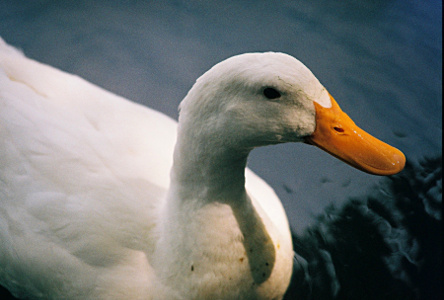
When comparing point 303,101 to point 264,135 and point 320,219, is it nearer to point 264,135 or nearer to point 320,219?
point 264,135

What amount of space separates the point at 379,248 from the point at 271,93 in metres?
1.50

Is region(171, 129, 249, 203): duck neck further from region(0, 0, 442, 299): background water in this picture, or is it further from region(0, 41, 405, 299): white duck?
region(0, 0, 442, 299): background water

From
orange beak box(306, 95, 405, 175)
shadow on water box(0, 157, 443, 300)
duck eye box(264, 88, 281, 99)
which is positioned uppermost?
duck eye box(264, 88, 281, 99)

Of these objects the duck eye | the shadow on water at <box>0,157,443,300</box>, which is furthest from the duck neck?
the shadow on water at <box>0,157,443,300</box>

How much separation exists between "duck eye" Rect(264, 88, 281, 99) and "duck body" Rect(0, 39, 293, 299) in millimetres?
423

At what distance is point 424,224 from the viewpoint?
2.44 m

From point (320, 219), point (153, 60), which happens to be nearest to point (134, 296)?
point (320, 219)

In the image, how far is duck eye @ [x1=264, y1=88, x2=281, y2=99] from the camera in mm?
1194

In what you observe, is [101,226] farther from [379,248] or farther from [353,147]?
[379,248]

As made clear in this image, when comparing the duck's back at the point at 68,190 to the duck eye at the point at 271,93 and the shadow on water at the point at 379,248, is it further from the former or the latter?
the shadow on water at the point at 379,248

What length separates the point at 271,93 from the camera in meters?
1.20

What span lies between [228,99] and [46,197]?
81cm

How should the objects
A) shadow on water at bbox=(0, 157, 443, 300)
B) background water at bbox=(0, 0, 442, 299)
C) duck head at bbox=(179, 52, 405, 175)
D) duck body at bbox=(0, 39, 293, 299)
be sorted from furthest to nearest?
background water at bbox=(0, 0, 442, 299)
shadow on water at bbox=(0, 157, 443, 300)
duck body at bbox=(0, 39, 293, 299)
duck head at bbox=(179, 52, 405, 175)

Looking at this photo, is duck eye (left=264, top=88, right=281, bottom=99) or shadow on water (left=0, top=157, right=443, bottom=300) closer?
duck eye (left=264, top=88, right=281, bottom=99)
